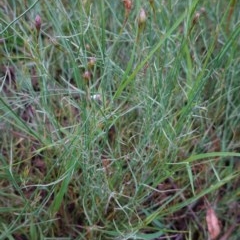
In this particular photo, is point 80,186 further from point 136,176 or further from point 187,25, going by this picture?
point 187,25

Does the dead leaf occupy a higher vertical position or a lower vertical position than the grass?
lower

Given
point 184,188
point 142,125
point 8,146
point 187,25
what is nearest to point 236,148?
point 184,188

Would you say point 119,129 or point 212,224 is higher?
point 119,129

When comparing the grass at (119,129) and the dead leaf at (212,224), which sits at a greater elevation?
the grass at (119,129)

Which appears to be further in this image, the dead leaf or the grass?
the dead leaf

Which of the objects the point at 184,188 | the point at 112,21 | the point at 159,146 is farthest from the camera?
the point at 112,21
